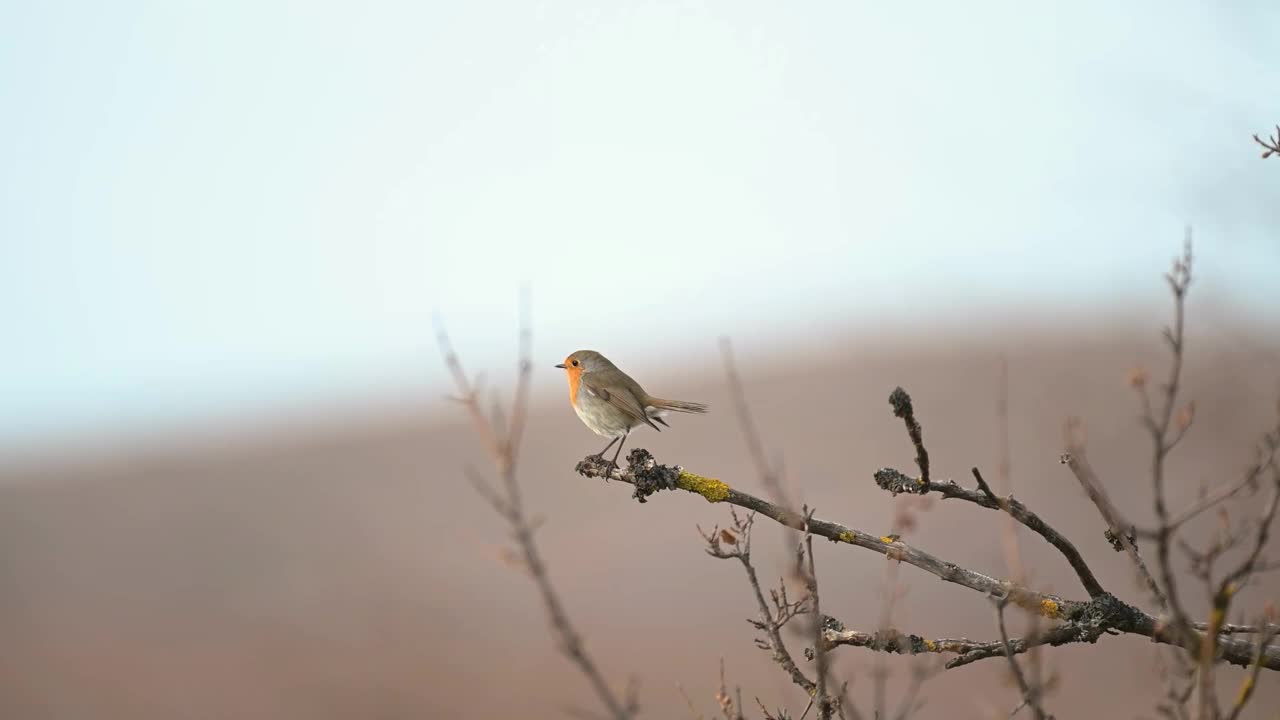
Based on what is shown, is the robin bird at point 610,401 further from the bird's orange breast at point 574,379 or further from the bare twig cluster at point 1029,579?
the bare twig cluster at point 1029,579

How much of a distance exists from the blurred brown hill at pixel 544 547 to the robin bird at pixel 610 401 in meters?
2.22

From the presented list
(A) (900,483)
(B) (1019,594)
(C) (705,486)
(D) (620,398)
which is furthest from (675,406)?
(B) (1019,594)

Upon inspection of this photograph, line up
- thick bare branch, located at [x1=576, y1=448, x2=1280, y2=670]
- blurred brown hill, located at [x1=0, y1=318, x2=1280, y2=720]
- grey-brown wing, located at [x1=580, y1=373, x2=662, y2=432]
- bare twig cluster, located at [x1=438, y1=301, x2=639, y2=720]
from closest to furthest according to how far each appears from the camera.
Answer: bare twig cluster, located at [x1=438, y1=301, x2=639, y2=720] < thick bare branch, located at [x1=576, y1=448, x2=1280, y2=670] < grey-brown wing, located at [x1=580, y1=373, x2=662, y2=432] < blurred brown hill, located at [x1=0, y1=318, x2=1280, y2=720]

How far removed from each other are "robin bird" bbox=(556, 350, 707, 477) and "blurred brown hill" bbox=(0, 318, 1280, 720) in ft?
7.28

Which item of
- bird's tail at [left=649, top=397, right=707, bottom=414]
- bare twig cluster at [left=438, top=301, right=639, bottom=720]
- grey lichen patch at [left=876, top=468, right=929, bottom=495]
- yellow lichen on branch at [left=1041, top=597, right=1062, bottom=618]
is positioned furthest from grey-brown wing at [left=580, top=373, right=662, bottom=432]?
bare twig cluster at [left=438, top=301, right=639, bottom=720]

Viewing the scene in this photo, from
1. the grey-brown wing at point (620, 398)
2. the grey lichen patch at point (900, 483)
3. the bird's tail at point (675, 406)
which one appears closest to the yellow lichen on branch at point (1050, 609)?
→ the grey lichen patch at point (900, 483)

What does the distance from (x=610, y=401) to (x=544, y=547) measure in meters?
24.9

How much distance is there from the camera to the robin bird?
6.94 m

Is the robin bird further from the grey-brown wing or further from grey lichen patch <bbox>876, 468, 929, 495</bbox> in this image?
grey lichen patch <bbox>876, 468, 929, 495</bbox>

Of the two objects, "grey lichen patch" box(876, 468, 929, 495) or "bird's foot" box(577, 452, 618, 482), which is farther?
"bird's foot" box(577, 452, 618, 482)

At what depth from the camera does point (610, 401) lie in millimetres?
6957

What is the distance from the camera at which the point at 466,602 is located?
85.8 feet

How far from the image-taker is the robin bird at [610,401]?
6.94 m

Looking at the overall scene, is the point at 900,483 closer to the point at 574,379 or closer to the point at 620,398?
the point at 620,398
